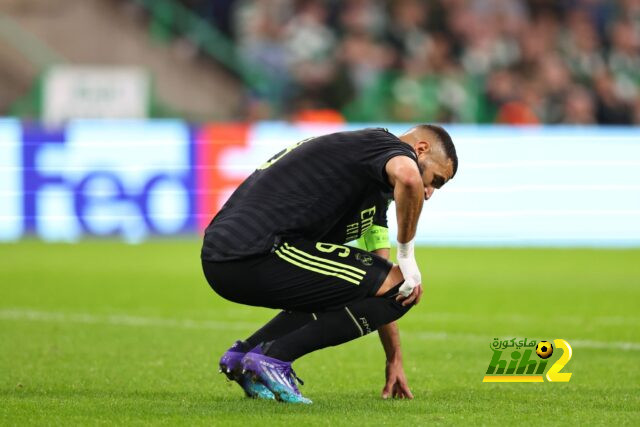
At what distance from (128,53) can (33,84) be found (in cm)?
201

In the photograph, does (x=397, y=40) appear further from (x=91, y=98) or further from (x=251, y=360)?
(x=251, y=360)

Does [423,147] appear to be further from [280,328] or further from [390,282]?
[280,328]

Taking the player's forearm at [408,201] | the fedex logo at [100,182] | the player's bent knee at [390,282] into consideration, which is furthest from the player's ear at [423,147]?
the fedex logo at [100,182]

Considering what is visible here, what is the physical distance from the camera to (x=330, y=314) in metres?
6.76

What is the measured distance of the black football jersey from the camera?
21.8ft

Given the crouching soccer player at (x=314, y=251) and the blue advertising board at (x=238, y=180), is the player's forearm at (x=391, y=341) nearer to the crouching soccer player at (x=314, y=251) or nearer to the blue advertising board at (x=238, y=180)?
the crouching soccer player at (x=314, y=251)

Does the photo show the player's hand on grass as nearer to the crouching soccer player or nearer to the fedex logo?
the crouching soccer player

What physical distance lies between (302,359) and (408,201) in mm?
3023

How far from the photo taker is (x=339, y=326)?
22.0 feet

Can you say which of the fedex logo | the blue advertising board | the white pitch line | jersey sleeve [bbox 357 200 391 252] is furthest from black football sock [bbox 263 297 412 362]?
the fedex logo

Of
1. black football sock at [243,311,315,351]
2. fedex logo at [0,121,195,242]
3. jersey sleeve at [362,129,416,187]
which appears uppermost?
jersey sleeve at [362,129,416,187]

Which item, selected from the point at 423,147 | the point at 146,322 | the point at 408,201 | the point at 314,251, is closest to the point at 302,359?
the point at 146,322

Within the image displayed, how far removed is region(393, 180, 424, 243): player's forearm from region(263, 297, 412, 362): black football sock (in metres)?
0.50

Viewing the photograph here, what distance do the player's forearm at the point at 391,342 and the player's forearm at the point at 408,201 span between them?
3.01 ft
